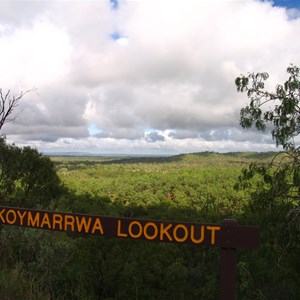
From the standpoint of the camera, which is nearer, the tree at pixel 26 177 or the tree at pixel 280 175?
the tree at pixel 280 175

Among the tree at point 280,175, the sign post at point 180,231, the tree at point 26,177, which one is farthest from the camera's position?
the tree at point 26,177

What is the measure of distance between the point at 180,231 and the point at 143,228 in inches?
15.2

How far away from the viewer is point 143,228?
348 centimetres

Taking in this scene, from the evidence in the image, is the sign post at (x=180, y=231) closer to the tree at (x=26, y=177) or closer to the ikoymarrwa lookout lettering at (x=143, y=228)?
the ikoymarrwa lookout lettering at (x=143, y=228)

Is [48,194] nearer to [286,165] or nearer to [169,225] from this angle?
[286,165]

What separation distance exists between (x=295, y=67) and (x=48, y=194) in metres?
14.1

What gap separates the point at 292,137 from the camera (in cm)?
888

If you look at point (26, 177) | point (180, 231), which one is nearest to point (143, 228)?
point (180, 231)

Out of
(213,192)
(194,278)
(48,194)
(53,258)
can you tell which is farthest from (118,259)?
(213,192)

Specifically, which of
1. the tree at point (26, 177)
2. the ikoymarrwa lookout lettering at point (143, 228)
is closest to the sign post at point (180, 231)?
the ikoymarrwa lookout lettering at point (143, 228)

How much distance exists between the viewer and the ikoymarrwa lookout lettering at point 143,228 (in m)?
3.27

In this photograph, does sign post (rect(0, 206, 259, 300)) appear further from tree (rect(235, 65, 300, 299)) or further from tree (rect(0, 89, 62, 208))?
tree (rect(0, 89, 62, 208))

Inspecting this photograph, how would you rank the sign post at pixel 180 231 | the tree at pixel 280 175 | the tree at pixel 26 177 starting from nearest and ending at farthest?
1. the sign post at pixel 180 231
2. the tree at pixel 280 175
3. the tree at pixel 26 177

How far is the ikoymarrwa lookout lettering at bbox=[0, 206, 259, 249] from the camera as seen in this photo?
10.7 ft
